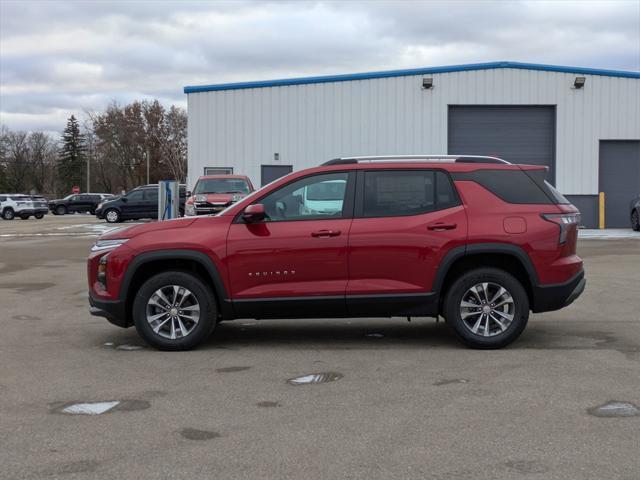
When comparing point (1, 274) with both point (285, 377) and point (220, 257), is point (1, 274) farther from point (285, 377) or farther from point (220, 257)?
point (285, 377)

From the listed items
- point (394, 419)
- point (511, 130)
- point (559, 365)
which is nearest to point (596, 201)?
point (511, 130)

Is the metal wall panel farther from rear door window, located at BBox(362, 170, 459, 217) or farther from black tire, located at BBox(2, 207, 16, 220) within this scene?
black tire, located at BBox(2, 207, 16, 220)

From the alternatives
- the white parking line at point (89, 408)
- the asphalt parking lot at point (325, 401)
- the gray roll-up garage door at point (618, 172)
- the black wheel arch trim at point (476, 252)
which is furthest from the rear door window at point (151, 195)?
the white parking line at point (89, 408)

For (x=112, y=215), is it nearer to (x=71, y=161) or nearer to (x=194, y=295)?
(x=194, y=295)

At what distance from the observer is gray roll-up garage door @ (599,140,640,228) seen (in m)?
28.8

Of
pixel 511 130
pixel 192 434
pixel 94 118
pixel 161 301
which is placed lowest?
pixel 192 434

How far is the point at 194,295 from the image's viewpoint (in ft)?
23.6

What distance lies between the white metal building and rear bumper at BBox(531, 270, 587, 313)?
2169 centimetres

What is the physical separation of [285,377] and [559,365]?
2.32m

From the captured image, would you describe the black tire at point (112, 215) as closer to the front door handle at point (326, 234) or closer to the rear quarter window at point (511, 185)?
the front door handle at point (326, 234)

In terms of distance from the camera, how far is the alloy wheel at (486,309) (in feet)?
23.5

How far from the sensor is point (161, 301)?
7.27 m

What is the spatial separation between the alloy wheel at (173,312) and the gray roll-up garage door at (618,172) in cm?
2464

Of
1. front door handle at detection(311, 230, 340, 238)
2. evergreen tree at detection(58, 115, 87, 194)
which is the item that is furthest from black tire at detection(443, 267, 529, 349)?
evergreen tree at detection(58, 115, 87, 194)
